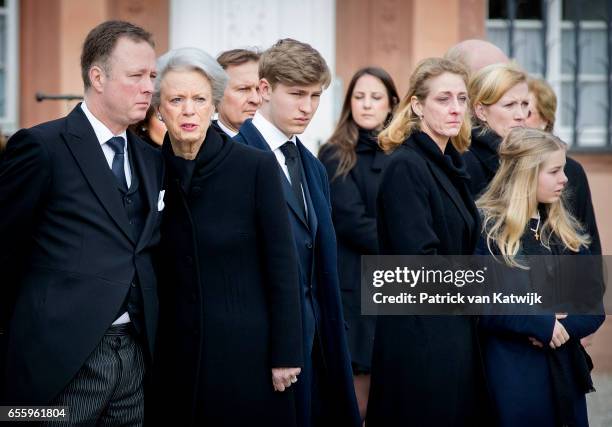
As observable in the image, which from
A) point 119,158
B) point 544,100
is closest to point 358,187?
point 544,100

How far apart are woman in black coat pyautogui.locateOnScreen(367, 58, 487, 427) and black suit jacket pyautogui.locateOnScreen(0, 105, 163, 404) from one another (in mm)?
1222

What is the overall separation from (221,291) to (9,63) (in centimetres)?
522

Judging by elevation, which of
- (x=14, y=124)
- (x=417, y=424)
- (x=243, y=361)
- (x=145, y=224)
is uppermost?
(x=14, y=124)

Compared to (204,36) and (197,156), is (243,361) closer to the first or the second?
(197,156)

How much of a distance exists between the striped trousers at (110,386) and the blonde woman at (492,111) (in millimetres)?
2064

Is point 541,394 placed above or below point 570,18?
below

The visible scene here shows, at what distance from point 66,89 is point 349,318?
327 centimetres

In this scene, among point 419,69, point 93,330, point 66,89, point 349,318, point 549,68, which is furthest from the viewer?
point 549,68

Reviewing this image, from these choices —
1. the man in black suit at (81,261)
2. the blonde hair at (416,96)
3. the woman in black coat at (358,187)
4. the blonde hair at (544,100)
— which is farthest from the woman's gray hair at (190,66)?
the blonde hair at (544,100)

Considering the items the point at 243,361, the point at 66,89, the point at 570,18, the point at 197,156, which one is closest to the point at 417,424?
the point at 243,361

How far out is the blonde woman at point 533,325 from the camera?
14.3 feet

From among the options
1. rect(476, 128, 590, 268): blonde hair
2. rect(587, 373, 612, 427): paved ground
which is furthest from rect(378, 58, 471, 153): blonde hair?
rect(587, 373, 612, 427): paved ground

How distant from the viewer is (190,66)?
3.82m

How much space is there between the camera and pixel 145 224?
3602mm
